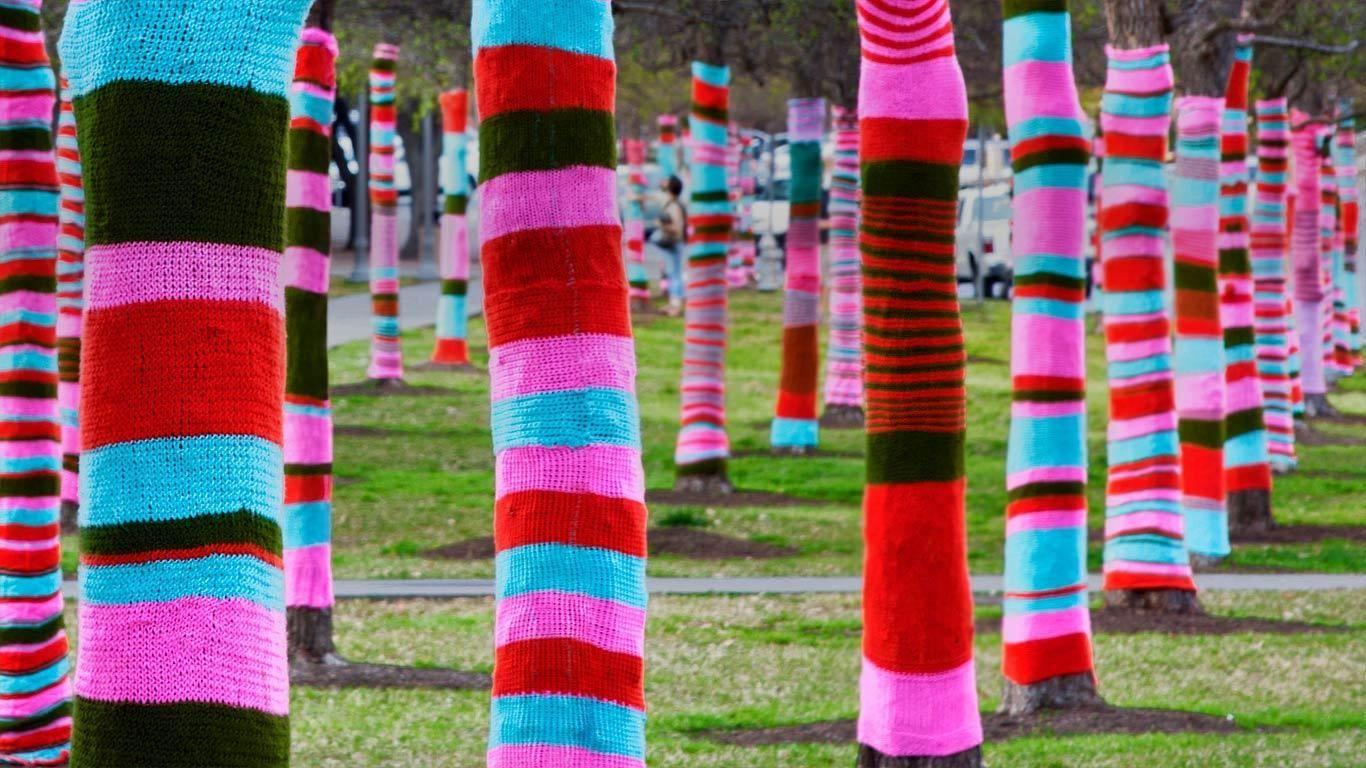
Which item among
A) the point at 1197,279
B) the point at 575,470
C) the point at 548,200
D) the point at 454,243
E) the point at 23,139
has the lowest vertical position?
the point at 575,470

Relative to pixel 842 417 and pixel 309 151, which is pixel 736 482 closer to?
pixel 842 417

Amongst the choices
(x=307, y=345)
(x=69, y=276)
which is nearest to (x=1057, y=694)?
(x=307, y=345)

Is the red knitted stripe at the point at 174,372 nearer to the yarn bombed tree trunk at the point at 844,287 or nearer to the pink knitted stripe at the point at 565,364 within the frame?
the pink knitted stripe at the point at 565,364

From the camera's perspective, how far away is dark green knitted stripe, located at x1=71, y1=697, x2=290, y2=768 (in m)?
3.20

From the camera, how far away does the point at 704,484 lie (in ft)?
54.4

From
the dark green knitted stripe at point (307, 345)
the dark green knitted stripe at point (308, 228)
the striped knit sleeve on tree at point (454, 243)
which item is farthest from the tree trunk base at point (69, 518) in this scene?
the striped knit sleeve on tree at point (454, 243)

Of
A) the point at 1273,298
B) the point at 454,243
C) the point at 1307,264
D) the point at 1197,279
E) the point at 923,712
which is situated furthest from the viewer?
the point at 454,243

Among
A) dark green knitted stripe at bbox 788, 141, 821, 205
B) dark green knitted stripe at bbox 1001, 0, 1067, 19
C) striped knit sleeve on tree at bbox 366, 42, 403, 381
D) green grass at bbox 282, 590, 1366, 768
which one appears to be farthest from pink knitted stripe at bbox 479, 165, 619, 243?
striped knit sleeve on tree at bbox 366, 42, 403, 381

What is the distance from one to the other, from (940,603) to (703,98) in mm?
10666

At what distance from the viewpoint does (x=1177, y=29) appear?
13.0 metres

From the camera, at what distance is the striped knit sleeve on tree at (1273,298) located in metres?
17.6

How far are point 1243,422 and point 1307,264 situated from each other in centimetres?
777

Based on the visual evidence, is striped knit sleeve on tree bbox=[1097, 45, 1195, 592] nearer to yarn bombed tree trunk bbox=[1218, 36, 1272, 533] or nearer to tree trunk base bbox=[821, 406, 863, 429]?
yarn bombed tree trunk bbox=[1218, 36, 1272, 533]

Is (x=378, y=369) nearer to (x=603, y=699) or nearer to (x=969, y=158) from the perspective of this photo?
(x=603, y=699)
